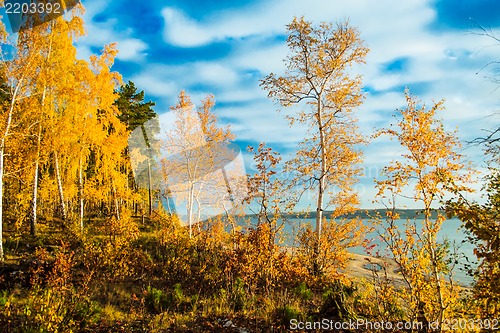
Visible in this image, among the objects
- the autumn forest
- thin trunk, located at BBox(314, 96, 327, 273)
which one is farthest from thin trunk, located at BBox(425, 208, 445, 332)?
thin trunk, located at BBox(314, 96, 327, 273)

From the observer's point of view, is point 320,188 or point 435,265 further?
point 320,188

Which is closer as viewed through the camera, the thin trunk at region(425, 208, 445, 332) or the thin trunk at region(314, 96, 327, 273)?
the thin trunk at region(425, 208, 445, 332)

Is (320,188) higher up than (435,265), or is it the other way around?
(320,188)

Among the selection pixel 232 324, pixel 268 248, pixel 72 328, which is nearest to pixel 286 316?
pixel 232 324

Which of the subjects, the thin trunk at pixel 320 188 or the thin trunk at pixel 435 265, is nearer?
the thin trunk at pixel 435 265

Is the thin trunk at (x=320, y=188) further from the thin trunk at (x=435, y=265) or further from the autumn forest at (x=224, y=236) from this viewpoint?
the thin trunk at (x=435, y=265)

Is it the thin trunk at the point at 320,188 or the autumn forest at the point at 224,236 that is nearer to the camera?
the autumn forest at the point at 224,236

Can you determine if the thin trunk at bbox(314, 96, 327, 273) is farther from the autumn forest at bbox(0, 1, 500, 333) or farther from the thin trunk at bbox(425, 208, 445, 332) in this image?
the thin trunk at bbox(425, 208, 445, 332)

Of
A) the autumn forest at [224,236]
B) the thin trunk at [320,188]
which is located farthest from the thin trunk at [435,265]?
the thin trunk at [320,188]

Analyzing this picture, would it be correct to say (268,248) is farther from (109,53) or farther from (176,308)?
(109,53)

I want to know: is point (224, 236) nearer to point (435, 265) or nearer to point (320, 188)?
point (320, 188)

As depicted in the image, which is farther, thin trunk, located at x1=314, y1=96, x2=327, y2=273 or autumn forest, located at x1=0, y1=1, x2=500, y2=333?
thin trunk, located at x1=314, y1=96, x2=327, y2=273

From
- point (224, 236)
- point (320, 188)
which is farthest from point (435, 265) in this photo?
point (224, 236)

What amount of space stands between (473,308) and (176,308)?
613cm
